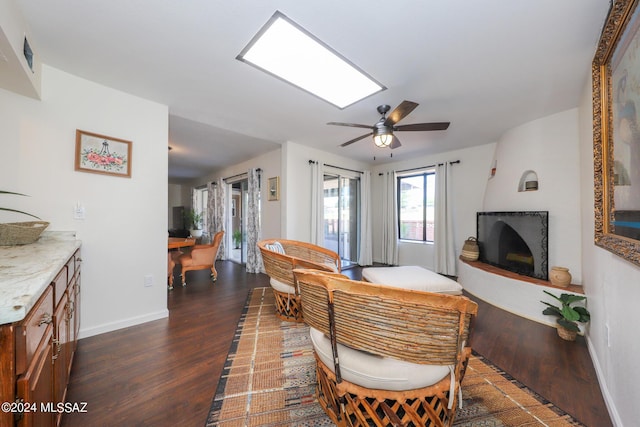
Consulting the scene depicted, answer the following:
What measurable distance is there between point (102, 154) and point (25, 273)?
1844 mm

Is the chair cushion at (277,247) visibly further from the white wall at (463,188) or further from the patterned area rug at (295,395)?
the white wall at (463,188)

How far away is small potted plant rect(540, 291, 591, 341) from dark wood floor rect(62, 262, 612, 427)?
98 millimetres

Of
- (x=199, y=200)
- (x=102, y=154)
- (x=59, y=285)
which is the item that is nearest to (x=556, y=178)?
(x=59, y=285)

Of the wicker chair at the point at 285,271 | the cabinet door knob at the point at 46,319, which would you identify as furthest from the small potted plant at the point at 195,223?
the cabinet door knob at the point at 46,319

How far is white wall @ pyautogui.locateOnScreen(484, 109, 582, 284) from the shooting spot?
2.57 metres

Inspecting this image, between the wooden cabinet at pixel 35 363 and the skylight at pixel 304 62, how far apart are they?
183 centimetres

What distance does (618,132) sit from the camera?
46.8 inches

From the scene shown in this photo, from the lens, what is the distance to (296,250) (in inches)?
122

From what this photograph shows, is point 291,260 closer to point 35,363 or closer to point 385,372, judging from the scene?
point 385,372

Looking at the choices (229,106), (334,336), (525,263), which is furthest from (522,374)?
(229,106)

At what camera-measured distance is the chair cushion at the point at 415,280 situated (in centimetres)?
221

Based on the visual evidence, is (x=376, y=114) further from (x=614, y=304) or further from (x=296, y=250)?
(x=614, y=304)

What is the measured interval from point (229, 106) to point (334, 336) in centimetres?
262

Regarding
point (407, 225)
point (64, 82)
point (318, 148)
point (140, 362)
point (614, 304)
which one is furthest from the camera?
point (407, 225)
